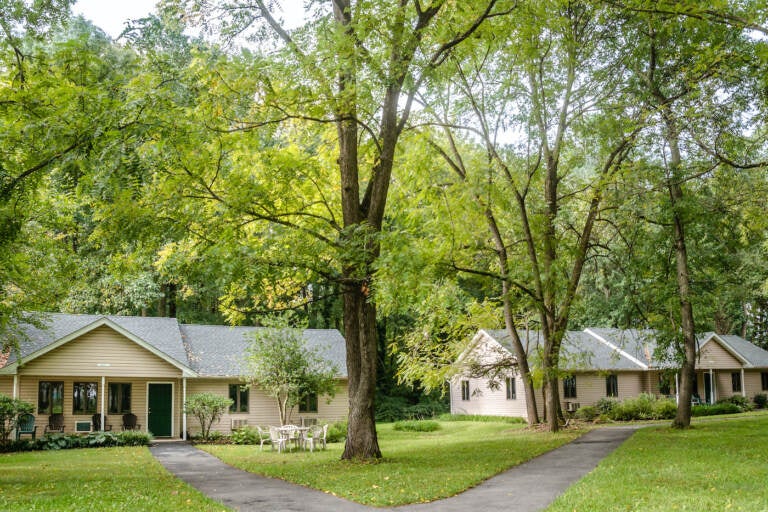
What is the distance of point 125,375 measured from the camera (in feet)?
88.7

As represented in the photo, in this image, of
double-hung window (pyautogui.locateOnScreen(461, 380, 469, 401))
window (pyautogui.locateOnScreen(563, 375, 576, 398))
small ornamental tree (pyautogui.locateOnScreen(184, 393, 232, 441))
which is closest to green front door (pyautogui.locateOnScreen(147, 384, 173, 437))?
small ornamental tree (pyautogui.locateOnScreen(184, 393, 232, 441))

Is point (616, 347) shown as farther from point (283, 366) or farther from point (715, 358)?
point (283, 366)

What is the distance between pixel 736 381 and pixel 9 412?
134 ft

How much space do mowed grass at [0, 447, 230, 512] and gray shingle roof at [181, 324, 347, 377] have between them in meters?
9.53

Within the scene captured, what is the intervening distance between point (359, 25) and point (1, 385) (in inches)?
802

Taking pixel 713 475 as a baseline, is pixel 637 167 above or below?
above

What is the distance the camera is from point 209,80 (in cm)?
1385

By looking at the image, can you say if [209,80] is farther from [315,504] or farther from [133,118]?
[315,504]

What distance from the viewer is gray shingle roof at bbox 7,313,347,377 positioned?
27094mm

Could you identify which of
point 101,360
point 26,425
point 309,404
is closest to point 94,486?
point 26,425

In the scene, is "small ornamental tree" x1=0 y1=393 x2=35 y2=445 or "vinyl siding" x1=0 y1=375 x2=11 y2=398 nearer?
"small ornamental tree" x1=0 y1=393 x2=35 y2=445

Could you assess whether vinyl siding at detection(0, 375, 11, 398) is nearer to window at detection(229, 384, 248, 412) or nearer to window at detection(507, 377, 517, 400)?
window at detection(229, 384, 248, 412)

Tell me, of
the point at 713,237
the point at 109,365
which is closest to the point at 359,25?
the point at 713,237

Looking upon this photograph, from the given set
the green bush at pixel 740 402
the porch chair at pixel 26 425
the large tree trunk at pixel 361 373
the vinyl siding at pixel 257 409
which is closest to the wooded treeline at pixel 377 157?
the large tree trunk at pixel 361 373
